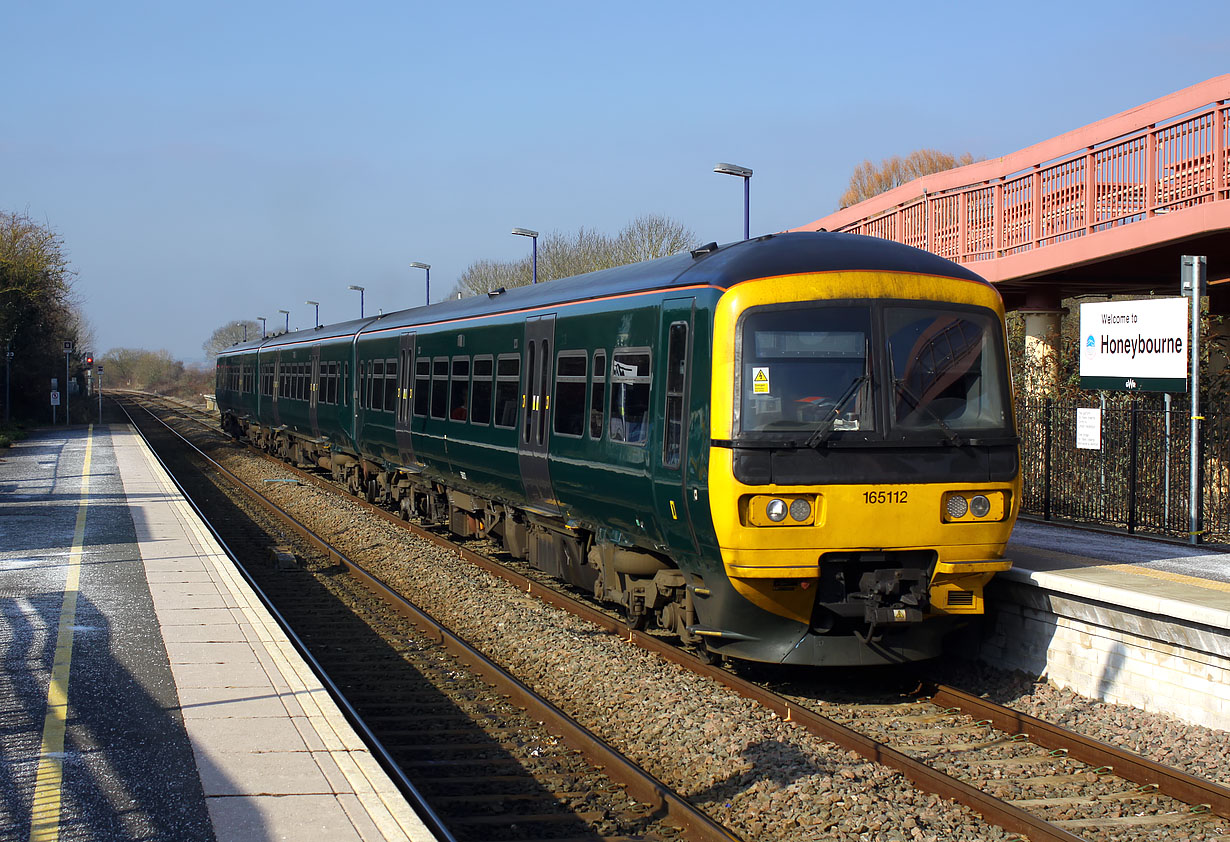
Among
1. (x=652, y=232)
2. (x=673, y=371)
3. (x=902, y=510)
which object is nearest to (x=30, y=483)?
(x=673, y=371)

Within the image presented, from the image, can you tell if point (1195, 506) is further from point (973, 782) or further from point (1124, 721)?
point (973, 782)

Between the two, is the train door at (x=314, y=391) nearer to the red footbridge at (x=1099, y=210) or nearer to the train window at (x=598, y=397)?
the red footbridge at (x=1099, y=210)

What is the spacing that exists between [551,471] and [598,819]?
5.16 metres

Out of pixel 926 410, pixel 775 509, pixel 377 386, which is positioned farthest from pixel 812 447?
pixel 377 386

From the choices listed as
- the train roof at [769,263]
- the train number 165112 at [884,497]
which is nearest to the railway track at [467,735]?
the train number 165112 at [884,497]

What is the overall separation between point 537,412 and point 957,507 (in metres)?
4.80

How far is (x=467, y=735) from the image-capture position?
7.88m

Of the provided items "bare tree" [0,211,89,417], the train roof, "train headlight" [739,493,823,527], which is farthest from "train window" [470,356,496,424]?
"bare tree" [0,211,89,417]

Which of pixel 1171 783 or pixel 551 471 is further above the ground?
pixel 551 471

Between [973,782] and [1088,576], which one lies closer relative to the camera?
[973,782]

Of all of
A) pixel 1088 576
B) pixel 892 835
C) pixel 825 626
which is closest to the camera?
pixel 892 835

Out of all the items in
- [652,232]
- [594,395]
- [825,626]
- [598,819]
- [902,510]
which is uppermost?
[652,232]

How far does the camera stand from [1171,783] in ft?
20.8

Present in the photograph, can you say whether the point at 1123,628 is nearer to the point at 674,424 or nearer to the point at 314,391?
the point at 674,424
